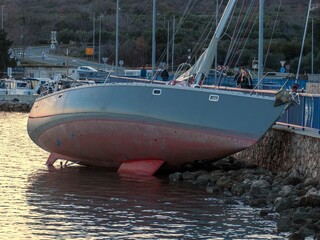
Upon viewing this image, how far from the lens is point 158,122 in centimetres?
2752

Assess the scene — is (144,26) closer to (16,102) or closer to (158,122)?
(16,102)

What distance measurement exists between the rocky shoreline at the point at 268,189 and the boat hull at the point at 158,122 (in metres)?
0.64

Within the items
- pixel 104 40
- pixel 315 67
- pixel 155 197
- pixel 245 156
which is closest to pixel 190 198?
pixel 155 197

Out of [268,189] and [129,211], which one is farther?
[268,189]

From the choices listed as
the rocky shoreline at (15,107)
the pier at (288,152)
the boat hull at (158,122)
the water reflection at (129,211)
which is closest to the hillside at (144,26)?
the rocky shoreline at (15,107)

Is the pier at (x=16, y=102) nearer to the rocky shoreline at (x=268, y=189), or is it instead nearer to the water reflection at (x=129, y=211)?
the rocky shoreline at (x=268, y=189)

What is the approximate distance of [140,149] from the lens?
28.1m

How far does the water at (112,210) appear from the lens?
64.3ft

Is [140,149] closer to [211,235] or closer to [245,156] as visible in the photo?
[245,156]

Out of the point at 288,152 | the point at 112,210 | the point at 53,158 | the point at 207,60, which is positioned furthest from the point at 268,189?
the point at 53,158

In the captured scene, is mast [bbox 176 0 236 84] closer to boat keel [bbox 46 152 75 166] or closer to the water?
the water

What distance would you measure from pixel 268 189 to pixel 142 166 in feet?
18.7

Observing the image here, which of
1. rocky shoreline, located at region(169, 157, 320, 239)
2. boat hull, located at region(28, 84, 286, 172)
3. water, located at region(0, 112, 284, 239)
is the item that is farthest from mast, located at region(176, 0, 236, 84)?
water, located at region(0, 112, 284, 239)

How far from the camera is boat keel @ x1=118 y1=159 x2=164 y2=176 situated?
28.4 meters
